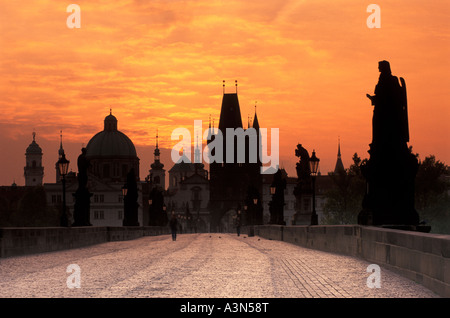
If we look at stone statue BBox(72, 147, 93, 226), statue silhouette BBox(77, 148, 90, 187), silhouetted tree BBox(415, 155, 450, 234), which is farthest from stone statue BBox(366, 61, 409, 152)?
silhouetted tree BBox(415, 155, 450, 234)

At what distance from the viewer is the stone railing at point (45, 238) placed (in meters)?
24.0

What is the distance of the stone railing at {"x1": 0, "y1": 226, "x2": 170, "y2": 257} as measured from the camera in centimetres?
2403

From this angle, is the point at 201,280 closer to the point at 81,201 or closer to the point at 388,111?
the point at 388,111

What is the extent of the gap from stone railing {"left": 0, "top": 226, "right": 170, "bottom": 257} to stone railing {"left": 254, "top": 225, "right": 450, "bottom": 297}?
32.0 feet

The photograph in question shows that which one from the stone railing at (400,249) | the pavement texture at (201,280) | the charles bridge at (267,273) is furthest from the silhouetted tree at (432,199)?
the pavement texture at (201,280)

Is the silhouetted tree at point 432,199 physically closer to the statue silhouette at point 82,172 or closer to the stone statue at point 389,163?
the statue silhouette at point 82,172

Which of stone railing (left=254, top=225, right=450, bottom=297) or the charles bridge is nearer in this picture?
Result: stone railing (left=254, top=225, right=450, bottom=297)

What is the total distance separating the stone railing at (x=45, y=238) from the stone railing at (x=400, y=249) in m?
9.74

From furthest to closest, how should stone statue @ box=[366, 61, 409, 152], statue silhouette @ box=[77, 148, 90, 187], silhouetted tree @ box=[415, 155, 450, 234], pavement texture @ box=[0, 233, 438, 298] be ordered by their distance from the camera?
silhouetted tree @ box=[415, 155, 450, 234]
statue silhouette @ box=[77, 148, 90, 187]
stone statue @ box=[366, 61, 409, 152]
pavement texture @ box=[0, 233, 438, 298]

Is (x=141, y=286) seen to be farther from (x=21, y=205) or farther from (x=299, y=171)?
(x=21, y=205)

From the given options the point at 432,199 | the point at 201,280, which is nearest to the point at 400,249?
the point at 201,280

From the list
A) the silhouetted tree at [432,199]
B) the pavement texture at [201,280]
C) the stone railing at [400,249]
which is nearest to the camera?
the stone railing at [400,249]

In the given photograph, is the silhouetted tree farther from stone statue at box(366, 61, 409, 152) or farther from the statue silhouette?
stone statue at box(366, 61, 409, 152)
